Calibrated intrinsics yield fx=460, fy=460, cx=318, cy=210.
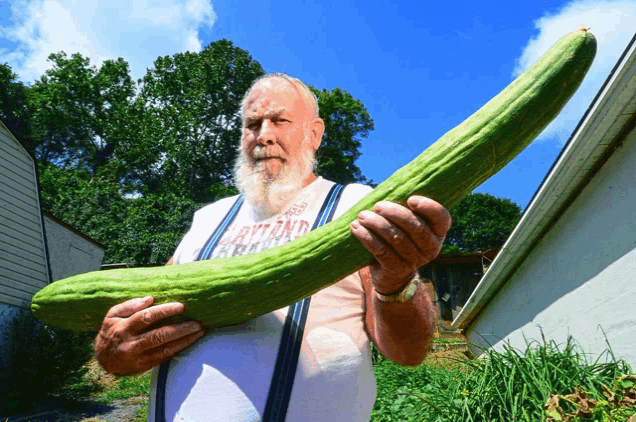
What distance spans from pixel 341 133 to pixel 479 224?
26.7 meters

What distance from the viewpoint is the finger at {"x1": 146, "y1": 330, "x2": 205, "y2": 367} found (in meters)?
1.75

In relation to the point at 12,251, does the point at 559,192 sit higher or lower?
lower

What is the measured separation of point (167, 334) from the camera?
172cm

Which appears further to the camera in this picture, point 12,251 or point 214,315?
point 12,251

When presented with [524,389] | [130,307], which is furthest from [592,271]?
[130,307]

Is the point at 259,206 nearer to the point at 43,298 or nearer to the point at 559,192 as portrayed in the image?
the point at 43,298

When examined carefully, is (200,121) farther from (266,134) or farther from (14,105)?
(266,134)

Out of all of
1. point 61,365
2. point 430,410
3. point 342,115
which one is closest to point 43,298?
point 430,410

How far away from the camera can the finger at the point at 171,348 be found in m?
1.75

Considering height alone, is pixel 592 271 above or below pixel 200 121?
below

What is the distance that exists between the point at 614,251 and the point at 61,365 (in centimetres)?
1194

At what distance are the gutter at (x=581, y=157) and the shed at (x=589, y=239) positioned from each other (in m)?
0.01

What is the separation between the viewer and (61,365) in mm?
11336

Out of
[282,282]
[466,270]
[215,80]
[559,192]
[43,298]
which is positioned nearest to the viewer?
[282,282]
